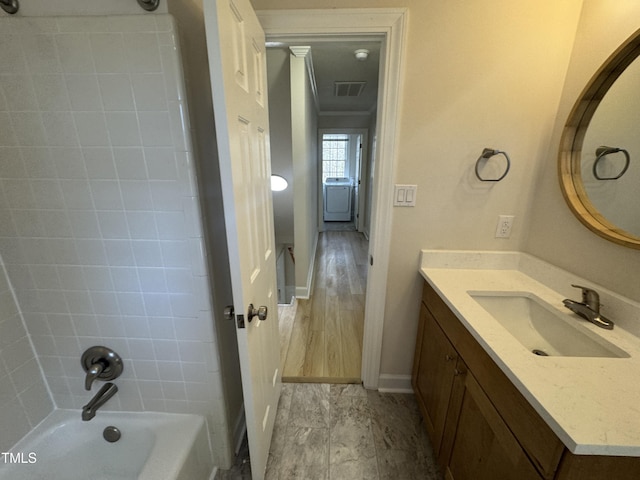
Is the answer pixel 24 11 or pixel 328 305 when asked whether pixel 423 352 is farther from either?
pixel 24 11

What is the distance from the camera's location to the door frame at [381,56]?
113 centimetres

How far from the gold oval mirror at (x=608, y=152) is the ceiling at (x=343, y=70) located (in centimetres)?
121

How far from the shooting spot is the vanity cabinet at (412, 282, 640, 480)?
0.55 metres

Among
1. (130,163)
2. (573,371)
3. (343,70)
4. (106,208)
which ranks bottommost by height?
(573,371)

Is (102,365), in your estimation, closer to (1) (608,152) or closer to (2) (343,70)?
(1) (608,152)

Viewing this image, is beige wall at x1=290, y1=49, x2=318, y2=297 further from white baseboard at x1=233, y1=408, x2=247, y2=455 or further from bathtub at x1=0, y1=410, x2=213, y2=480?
bathtub at x1=0, y1=410, x2=213, y2=480

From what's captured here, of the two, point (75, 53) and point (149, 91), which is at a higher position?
point (75, 53)

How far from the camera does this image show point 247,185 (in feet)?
2.92

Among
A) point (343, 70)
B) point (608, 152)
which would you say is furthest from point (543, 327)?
point (343, 70)

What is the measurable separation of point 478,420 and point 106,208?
1.51 meters

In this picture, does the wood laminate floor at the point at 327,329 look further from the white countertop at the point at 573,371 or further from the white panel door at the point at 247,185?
the white countertop at the point at 573,371

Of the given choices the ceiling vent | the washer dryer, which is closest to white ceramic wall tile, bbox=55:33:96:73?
the ceiling vent

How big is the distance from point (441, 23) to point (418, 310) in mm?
1491

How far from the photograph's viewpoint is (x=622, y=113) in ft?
3.10
